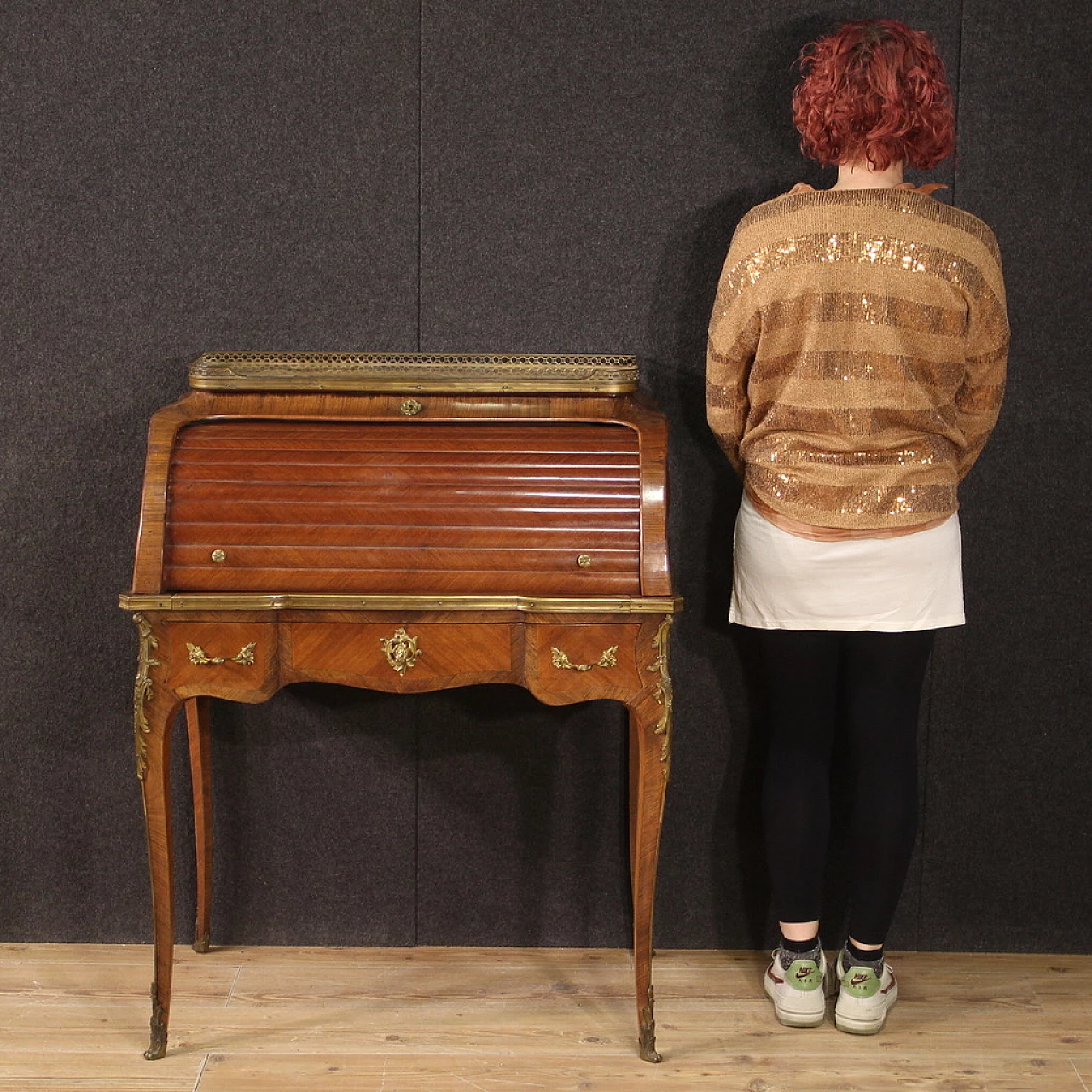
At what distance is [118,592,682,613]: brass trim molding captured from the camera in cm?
227

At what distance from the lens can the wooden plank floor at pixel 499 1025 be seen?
2.41 meters

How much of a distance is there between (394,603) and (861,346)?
3.09 feet

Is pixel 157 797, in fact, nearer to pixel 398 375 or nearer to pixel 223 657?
pixel 223 657

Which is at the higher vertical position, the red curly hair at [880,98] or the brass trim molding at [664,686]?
the red curly hair at [880,98]

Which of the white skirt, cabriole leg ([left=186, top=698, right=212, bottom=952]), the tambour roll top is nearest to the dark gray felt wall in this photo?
cabriole leg ([left=186, top=698, right=212, bottom=952])

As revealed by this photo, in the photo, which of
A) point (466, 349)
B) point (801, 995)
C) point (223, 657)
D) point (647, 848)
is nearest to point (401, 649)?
point (223, 657)

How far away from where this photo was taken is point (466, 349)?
2764 mm

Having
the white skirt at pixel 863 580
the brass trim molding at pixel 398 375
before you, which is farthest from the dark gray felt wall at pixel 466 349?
the white skirt at pixel 863 580

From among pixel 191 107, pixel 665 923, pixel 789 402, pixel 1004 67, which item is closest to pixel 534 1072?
pixel 665 923

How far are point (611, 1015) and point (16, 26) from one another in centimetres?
237

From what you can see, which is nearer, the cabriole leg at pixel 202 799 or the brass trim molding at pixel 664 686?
the brass trim molding at pixel 664 686

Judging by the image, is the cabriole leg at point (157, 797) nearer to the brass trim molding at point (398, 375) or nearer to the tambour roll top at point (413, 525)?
the tambour roll top at point (413, 525)

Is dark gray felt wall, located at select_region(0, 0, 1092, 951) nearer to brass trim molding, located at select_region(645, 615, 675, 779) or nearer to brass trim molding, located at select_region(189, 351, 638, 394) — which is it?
brass trim molding, located at select_region(189, 351, 638, 394)

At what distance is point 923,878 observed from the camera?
2.94m
